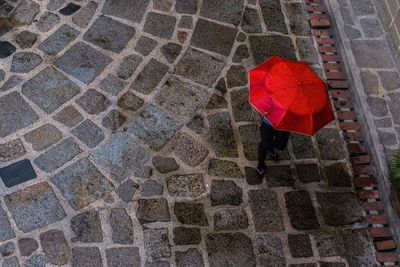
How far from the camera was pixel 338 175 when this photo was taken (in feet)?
16.3

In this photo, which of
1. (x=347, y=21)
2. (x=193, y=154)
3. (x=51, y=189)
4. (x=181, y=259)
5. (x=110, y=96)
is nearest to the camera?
(x=181, y=259)

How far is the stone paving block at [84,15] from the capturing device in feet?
19.1

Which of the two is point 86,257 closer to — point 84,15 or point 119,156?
point 119,156

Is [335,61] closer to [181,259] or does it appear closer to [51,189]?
[181,259]

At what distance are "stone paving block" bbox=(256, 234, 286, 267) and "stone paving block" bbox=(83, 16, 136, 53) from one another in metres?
2.93

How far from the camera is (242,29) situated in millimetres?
5938

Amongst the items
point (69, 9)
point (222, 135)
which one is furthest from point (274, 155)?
point (69, 9)

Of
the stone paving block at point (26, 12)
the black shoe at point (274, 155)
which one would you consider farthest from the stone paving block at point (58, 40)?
the black shoe at point (274, 155)

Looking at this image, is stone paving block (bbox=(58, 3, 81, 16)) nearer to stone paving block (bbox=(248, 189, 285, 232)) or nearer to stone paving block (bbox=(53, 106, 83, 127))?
stone paving block (bbox=(53, 106, 83, 127))

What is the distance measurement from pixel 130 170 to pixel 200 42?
203cm

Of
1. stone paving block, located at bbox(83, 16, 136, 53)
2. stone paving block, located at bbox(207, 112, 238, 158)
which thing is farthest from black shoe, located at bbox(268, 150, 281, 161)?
stone paving block, located at bbox(83, 16, 136, 53)

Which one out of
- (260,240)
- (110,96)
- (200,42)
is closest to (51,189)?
(110,96)

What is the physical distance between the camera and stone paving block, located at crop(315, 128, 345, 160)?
16.7 ft

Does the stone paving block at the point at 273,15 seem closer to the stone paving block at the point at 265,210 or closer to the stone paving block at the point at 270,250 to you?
the stone paving block at the point at 265,210
